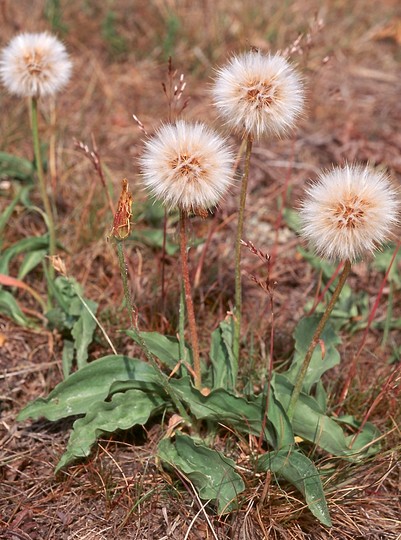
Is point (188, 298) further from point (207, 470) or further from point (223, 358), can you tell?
point (207, 470)

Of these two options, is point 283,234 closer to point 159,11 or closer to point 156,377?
point 156,377

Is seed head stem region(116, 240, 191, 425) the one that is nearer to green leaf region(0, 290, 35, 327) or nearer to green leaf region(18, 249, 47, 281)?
green leaf region(0, 290, 35, 327)

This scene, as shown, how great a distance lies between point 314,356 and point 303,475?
21.5 inches

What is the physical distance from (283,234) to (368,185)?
1946mm

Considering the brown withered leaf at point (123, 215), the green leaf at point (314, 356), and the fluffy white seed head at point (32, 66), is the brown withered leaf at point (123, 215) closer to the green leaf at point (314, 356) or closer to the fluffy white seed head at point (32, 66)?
the green leaf at point (314, 356)

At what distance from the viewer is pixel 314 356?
2729 mm

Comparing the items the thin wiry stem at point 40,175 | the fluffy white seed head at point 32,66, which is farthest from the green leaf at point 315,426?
the fluffy white seed head at point 32,66

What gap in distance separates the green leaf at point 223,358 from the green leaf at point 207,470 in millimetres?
284

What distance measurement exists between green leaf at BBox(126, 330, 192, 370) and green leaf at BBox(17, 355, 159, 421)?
7 cm

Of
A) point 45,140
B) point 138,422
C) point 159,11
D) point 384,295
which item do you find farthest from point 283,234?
point 159,11

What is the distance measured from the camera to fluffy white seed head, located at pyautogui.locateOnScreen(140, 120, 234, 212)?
2.12 meters

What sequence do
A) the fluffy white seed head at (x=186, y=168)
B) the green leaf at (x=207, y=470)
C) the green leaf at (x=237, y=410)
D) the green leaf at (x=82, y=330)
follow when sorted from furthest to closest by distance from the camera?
the green leaf at (x=82, y=330) < the green leaf at (x=237, y=410) < the green leaf at (x=207, y=470) < the fluffy white seed head at (x=186, y=168)

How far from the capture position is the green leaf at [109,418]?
2482mm

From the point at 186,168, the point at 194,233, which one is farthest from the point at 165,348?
the point at 186,168
